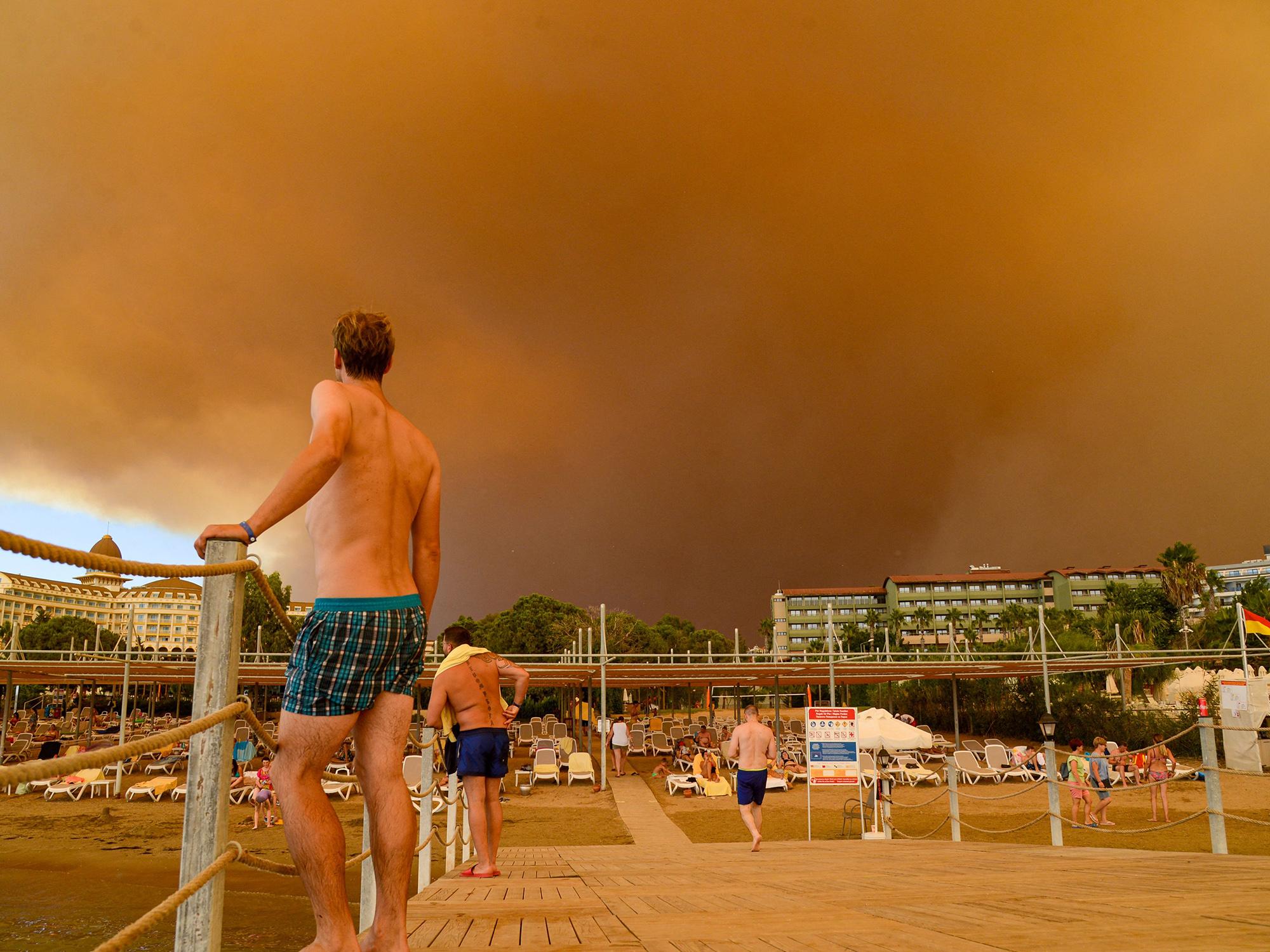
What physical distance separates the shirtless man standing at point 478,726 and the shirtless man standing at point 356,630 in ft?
10.4

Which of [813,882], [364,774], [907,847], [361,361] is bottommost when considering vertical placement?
[907,847]

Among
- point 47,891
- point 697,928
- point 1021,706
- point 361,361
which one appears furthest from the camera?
point 1021,706

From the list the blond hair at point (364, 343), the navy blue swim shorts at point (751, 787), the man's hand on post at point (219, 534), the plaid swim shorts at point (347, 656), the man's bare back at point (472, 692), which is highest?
the blond hair at point (364, 343)

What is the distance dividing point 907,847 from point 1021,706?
87.8 ft

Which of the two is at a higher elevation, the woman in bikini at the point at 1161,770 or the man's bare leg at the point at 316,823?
the man's bare leg at the point at 316,823

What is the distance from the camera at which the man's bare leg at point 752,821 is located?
8641 mm

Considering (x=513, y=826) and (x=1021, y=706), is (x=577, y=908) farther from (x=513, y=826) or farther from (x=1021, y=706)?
(x=1021, y=706)

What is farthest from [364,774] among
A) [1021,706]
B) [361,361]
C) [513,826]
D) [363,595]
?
[1021,706]

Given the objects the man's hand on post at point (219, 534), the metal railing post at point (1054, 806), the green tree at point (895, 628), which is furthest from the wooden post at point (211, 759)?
the green tree at point (895, 628)

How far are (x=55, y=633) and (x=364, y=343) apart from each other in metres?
76.1

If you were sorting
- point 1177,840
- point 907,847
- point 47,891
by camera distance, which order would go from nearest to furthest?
point 907,847 < point 47,891 < point 1177,840

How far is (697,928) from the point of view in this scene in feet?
A: 8.91

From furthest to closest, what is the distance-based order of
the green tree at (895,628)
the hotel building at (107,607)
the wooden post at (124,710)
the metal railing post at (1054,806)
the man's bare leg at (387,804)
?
the hotel building at (107,607) → the green tree at (895,628) → the wooden post at (124,710) → the metal railing post at (1054,806) → the man's bare leg at (387,804)

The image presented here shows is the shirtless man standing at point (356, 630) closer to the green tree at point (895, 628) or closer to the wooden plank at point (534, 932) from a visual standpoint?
the wooden plank at point (534, 932)
